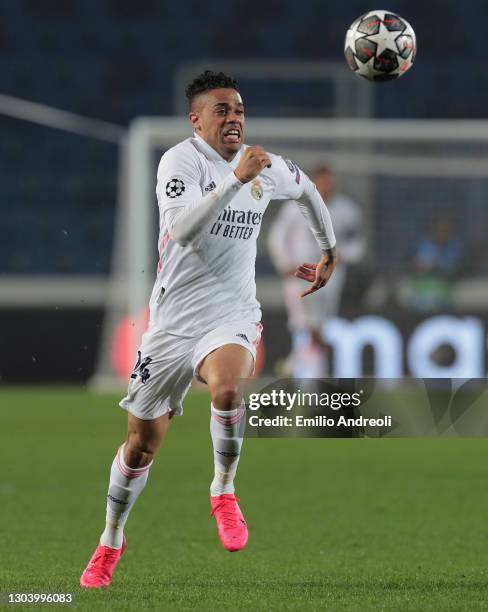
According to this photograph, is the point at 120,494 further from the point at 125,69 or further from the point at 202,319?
the point at 125,69

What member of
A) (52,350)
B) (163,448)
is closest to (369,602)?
(163,448)

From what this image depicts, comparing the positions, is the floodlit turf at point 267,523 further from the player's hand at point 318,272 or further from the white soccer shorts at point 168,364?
the player's hand at point 318,272

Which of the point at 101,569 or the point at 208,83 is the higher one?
the point at 208,83

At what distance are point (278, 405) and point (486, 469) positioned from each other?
461cm

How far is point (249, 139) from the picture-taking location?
47.9 ft

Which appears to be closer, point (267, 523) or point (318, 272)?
point (318, 272)

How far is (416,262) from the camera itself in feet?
47.4

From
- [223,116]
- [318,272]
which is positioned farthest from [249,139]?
[223,116]

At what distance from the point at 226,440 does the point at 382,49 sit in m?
1.85

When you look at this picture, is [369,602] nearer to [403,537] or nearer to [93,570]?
[93,570]

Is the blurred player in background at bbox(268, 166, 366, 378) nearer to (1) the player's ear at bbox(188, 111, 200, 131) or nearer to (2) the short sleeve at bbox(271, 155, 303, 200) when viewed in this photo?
(2) the short sleeve at bbox(271, 155, 303, 200)

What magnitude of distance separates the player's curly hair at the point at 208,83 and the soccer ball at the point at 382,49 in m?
0.97

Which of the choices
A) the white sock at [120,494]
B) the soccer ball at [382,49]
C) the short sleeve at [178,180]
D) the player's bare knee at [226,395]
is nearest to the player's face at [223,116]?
the short sleeve at [178,180]

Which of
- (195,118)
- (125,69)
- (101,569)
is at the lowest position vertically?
(101,569)
